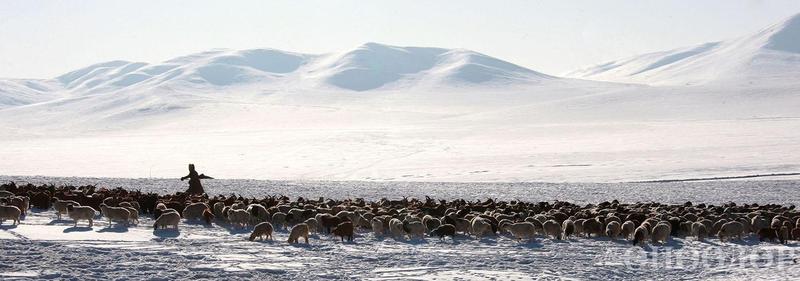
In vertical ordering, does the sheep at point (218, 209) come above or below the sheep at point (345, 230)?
above

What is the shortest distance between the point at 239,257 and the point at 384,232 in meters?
3.55

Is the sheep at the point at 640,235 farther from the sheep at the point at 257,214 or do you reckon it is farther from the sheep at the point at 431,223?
the sheep at the point at 257,214

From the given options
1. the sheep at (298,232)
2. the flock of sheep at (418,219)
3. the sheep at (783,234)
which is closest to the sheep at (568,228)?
the flock of sheep at (418,219)

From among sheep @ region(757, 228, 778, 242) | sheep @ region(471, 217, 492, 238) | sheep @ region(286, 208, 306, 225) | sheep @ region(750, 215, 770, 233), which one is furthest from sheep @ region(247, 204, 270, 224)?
sheep @ region(750, 215, 770, 233)

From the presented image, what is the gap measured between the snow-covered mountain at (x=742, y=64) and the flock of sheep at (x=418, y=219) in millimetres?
101499

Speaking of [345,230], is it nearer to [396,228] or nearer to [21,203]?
[396,228]

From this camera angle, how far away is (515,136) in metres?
58.3

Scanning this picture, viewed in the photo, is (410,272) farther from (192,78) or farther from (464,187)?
(192,78)

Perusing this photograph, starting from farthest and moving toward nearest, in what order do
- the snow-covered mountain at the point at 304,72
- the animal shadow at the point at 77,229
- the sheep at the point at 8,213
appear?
1. the snow-covered mountain at the point at 304,72
2. the sheep at the point at 8,213
3. the animal shadow at the point at 77,229

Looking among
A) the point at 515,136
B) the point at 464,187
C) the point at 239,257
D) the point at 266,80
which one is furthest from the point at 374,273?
the point at 266,80

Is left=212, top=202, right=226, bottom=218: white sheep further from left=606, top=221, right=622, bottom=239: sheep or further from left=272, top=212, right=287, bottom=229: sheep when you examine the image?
left=606, top=221, right=622, bottom=239: sheep

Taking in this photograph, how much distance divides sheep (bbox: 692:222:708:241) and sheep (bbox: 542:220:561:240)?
2.14m

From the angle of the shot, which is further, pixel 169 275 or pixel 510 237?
pixel 510 237

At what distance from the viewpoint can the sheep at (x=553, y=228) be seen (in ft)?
45.1
